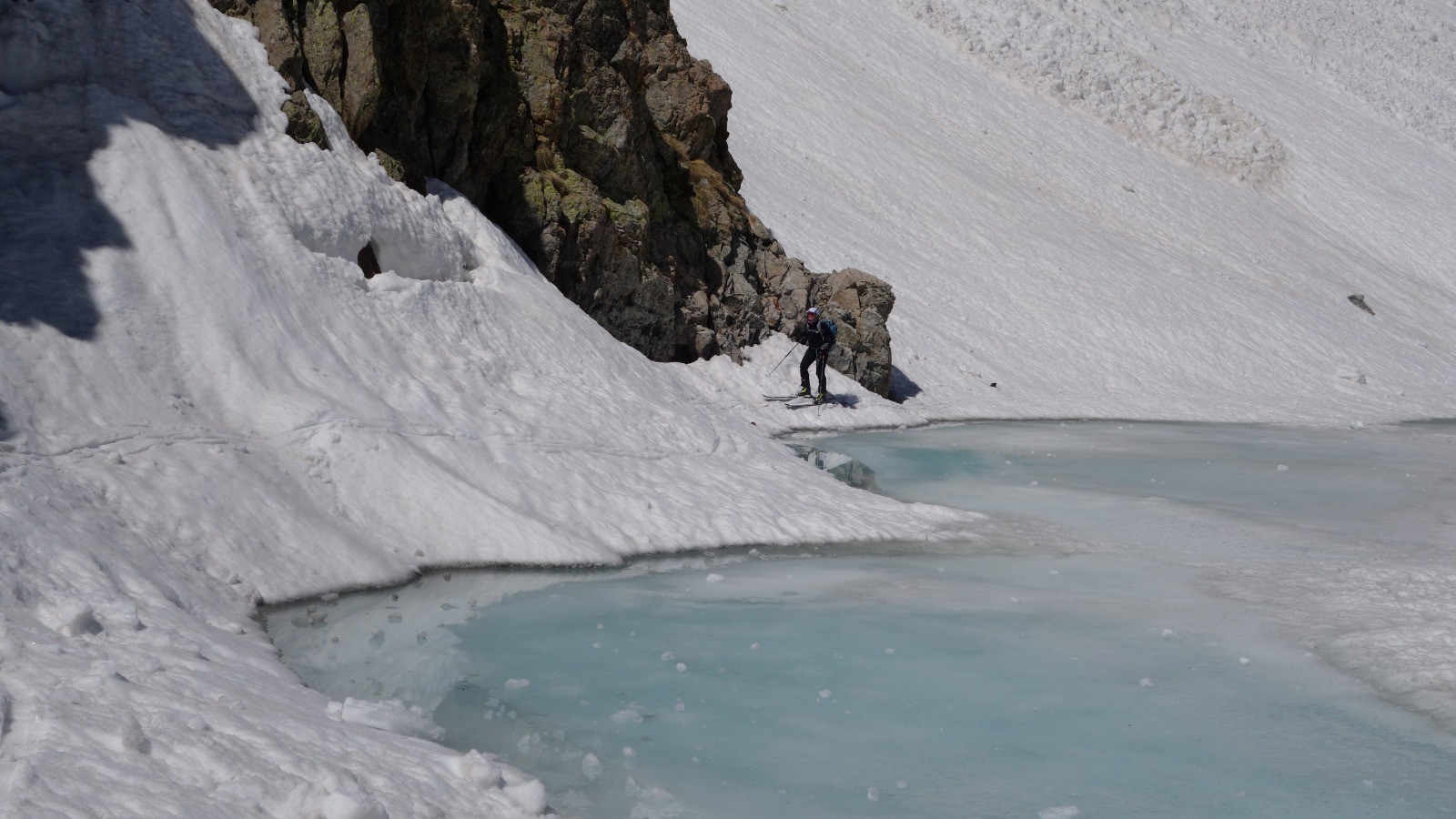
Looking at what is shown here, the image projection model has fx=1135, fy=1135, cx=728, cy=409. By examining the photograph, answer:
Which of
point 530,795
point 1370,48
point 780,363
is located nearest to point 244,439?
point 530,795

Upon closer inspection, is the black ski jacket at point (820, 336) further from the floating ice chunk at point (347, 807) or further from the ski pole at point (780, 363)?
the floating ice chunk at point (347, 807)

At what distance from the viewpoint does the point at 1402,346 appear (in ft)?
113

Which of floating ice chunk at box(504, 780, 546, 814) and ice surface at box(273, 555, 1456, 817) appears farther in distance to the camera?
ice surface at box(273, 555, 1456, 817)

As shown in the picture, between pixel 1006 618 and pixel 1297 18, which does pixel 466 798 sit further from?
pixel 1297 18

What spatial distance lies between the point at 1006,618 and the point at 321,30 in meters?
9.66

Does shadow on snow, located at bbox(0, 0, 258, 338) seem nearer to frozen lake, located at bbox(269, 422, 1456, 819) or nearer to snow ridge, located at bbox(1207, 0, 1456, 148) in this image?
frozen lake, located at bbox(269, 422, 1456, 819)

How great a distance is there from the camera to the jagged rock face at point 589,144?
1323 centimetres

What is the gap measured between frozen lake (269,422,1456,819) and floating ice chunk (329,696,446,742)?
199 mm

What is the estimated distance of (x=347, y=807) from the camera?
415 centimetres

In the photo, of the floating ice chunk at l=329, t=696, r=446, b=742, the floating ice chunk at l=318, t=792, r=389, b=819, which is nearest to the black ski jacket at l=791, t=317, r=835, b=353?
the floating ice chunk at l=329, t=696, r=446, b=742

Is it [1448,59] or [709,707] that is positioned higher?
[1448,59]

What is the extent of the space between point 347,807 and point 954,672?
3.99m

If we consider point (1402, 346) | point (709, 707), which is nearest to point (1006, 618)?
point (709, 707)

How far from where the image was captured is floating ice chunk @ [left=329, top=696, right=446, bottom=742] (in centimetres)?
546
